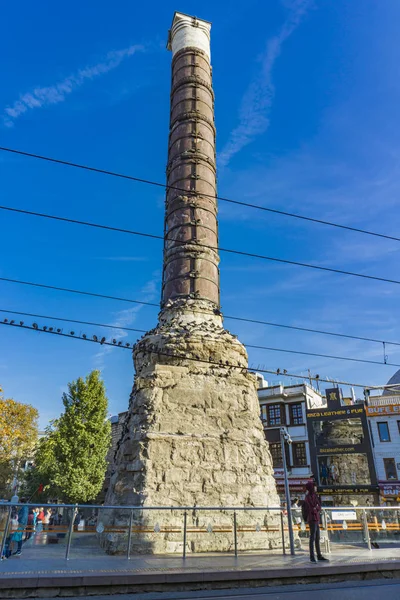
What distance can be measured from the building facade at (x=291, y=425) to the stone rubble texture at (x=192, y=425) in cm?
1840

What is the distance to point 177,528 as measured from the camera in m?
9.31

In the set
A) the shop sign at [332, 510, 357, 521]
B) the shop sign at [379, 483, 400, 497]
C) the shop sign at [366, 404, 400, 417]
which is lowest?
the shop sign at [332, 510, 357, 521]

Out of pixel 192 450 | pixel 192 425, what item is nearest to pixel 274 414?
pixel 192 425

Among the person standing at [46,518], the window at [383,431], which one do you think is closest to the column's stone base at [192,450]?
the person standing at [46,518]

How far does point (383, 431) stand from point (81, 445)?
20.5 metres

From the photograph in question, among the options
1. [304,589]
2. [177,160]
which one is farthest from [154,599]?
[177,160]

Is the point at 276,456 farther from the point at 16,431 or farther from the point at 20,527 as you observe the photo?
the point at 20,527

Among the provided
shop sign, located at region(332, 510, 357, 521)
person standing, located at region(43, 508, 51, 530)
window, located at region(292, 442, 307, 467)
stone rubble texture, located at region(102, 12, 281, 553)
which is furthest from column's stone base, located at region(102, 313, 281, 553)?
window, located at region(292, 442, 307, 467)

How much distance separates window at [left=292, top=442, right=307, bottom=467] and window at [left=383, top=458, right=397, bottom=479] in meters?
5.59

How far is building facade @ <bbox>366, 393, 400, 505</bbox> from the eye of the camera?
85.5 ft

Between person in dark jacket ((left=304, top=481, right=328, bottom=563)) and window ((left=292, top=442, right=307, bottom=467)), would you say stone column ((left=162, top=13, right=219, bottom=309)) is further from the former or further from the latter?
window ((left=292, top=442, right=307, bottom=467))

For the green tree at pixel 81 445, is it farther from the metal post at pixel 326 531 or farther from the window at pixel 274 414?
the metal post at pixel 326 531

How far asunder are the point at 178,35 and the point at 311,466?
2965cm

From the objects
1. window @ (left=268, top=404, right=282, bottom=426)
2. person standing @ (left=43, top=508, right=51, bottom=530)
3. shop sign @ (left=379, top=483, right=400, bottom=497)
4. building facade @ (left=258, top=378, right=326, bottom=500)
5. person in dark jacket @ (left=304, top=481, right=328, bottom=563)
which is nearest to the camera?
person standing @ (left=43, top=508, right=51, bottom=530)
